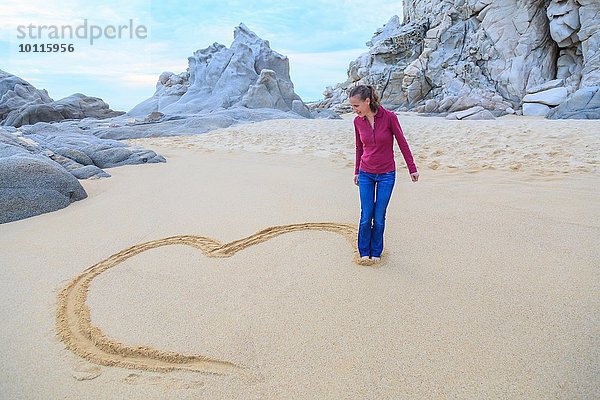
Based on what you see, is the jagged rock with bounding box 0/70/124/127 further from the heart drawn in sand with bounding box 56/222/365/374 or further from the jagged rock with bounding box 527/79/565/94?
the jagged rock with bounding box 527/79/565/94

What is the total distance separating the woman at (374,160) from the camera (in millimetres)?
2660

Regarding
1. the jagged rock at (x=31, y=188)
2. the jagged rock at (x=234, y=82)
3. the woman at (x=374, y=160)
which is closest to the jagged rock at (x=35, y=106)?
Result: the jagged rock at (x=234, y=82)

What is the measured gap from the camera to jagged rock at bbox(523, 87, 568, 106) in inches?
619

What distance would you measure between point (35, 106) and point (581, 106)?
26.0 m

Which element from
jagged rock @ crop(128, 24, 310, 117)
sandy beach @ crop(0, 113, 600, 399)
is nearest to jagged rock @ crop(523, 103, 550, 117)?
jagged rock @ crop(128, 24, 310, 117)

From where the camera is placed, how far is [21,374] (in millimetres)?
1769

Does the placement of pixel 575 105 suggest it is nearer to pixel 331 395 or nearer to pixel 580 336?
pixel 580 336

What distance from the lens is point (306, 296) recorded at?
239cm

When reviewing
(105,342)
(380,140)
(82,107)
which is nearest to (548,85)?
(380,140)

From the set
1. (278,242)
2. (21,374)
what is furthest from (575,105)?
(21,374)

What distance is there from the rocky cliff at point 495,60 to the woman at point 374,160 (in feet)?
38.2

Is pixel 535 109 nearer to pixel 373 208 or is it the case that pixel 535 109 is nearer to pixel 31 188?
pixel 373 208

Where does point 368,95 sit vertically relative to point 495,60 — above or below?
below

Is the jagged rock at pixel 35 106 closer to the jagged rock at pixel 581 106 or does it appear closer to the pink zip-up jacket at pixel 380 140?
the pink zip-up jacket at pixel 380 140
